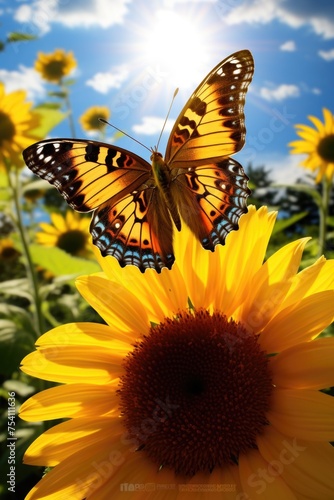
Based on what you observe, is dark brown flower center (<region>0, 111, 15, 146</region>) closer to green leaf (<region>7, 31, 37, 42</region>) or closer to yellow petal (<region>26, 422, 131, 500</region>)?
green leaf (<region>7, 31, 37, 42</region>)

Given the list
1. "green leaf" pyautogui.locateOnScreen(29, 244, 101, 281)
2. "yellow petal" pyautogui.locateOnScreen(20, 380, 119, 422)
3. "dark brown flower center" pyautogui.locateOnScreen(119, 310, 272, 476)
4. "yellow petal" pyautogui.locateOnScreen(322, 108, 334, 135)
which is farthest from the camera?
"yellow petal" pyautogui.locateOnScreen(322, 108, 334, 135)

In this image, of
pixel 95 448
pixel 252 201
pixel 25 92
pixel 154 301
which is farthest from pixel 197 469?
pixel 25 92

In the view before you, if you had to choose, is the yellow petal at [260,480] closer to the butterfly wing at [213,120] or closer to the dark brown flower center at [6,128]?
the butterfly wing at [213,120]

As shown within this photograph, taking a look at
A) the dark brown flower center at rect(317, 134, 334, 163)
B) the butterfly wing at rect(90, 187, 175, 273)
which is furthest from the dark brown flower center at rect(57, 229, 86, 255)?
the butterfly wing at rect(90, 187, 175, 273)

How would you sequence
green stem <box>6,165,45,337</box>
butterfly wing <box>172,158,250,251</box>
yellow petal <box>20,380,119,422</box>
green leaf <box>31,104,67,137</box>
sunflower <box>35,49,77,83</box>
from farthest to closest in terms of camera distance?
1. sunflower <box>35,49,77,83</box>
2. green leaf <box>31,104,67,137</box>
3. green stem <box>6,165,45,337</box>
4. butterfly wing <box>172,158,250,251</box>
5. yellow petal <box>20,380,119,422</box>

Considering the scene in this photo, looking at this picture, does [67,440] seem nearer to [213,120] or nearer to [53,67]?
[213,120]

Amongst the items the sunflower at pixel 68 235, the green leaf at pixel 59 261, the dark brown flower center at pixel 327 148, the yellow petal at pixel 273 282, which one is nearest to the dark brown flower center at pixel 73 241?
the sunflower at pixel 68 235

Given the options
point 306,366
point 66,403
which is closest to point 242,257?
point 306,366
